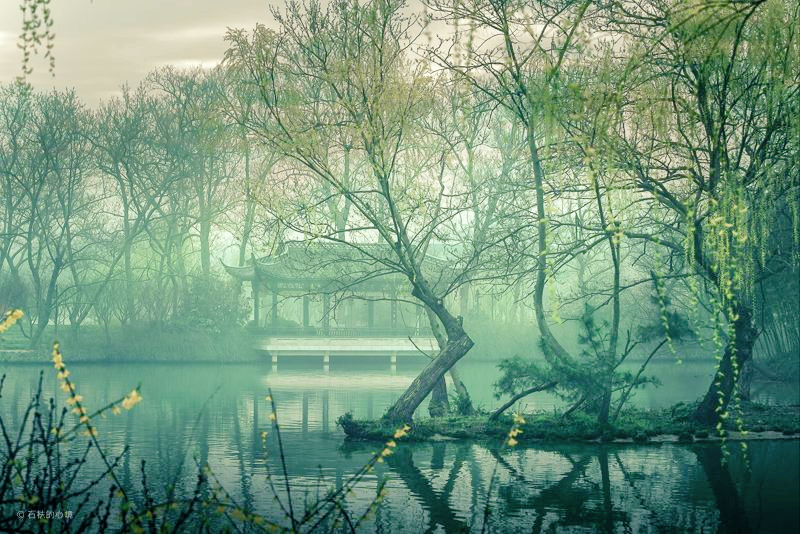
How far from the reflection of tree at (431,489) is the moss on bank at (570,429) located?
673 millimetres

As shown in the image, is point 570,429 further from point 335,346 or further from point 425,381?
point 335,346

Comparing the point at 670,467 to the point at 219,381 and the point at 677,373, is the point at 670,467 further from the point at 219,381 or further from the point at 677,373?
the point at 677,373

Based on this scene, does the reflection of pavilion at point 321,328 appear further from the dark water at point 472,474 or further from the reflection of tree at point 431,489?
the reflection of tree at point 431,489

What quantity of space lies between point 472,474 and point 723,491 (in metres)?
2.71

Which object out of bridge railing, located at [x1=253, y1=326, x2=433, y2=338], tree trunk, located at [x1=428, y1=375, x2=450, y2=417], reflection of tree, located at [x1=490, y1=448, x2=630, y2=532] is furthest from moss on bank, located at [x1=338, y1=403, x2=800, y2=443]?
bridge railing, located at [x1=253, y1=326, x2=433, y2=338]

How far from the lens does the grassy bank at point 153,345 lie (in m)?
37.3

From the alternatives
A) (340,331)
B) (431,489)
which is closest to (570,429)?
(431,489)

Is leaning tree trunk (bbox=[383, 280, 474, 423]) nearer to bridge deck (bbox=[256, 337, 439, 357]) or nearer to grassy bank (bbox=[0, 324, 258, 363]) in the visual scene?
bridge deck (bbox=[256, 337, 439, 357])

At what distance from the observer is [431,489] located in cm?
1190

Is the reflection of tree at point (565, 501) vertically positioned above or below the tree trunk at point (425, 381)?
below

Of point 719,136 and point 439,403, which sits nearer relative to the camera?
point 719,136

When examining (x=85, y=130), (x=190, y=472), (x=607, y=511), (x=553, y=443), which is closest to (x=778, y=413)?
(x=553, y=443)

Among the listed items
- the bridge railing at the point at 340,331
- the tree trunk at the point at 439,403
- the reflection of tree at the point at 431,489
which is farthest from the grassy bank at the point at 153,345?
the reflection of tree at the point at 431,489

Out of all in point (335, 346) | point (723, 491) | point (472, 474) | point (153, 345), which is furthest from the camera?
point (335, 346)
